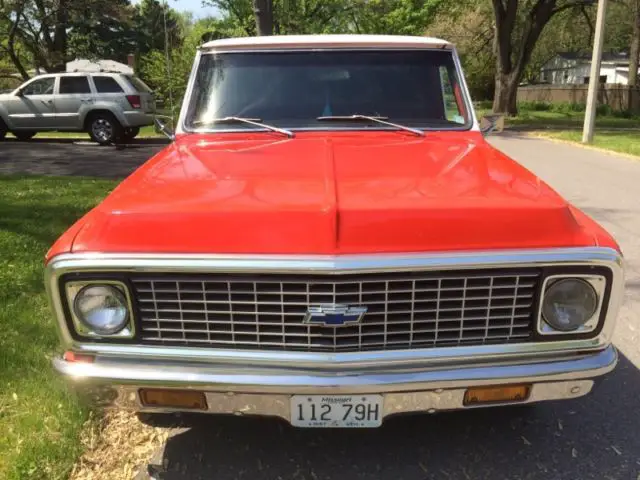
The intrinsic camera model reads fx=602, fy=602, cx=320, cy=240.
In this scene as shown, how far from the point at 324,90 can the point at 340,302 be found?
1777mm

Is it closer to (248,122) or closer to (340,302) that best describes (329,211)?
(340,302)

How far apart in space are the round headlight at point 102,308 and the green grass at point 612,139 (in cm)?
1310

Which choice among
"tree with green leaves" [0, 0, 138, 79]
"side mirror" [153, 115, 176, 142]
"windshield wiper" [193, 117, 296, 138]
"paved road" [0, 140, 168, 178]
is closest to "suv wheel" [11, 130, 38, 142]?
"paved road" [0, 140, 168, 178]

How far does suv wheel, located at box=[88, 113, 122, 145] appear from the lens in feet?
48.7

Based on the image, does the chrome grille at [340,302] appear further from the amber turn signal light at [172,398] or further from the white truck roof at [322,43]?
the white truck roof at [322,43]

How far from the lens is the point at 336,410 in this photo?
7.33 ft

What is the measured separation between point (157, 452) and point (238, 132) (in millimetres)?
1725

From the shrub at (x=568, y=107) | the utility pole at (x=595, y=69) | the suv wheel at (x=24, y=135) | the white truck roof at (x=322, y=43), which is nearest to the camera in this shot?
the white truck roof at (x=322, y=43)

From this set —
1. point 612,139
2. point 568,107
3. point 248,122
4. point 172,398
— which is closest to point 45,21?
point 612,139

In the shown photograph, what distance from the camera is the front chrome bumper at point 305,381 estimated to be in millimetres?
2180

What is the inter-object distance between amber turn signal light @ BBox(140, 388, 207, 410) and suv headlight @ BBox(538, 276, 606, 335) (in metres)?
1.32

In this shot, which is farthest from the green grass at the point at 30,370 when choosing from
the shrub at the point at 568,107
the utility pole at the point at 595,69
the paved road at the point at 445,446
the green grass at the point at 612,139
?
the shrub at the point at 568,107

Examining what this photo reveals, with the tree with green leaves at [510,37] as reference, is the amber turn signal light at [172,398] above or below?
below

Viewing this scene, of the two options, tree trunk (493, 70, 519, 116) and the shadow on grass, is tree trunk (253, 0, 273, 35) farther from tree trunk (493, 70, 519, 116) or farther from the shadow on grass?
tree trunk (493, 70, 519, 116)
